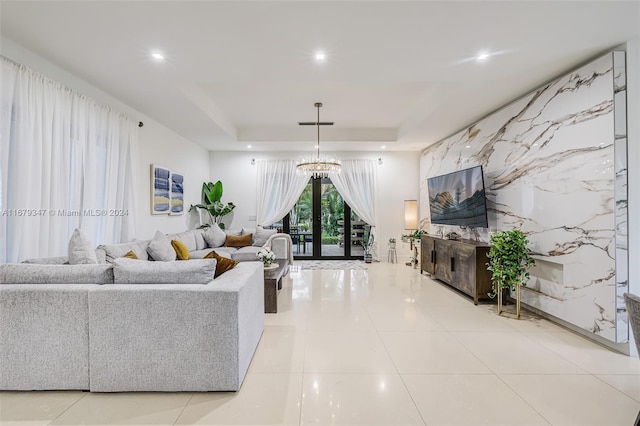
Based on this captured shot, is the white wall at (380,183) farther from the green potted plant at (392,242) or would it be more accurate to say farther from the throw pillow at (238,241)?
the throw pillow at (238,241)

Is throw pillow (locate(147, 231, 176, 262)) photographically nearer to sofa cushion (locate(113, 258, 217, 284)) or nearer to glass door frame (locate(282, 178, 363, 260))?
sofa cushion (locate(113, 258, 217, 284))

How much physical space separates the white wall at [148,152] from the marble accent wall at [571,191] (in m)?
5.12

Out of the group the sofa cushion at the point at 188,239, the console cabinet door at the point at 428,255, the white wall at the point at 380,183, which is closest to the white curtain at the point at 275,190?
the white wall at the point at 380,183

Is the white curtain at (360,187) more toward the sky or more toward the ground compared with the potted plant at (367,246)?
more toward the sky

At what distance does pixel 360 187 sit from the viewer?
7145 mm

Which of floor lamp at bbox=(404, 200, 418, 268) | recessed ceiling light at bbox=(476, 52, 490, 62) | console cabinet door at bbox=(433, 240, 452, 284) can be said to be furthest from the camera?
floor lamp at bbox=(404, 200, 418, 268)

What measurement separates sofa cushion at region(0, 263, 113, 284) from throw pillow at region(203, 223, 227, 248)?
3.80 metres

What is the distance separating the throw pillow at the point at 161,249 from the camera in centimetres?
386

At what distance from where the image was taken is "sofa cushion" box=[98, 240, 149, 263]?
3.16 m

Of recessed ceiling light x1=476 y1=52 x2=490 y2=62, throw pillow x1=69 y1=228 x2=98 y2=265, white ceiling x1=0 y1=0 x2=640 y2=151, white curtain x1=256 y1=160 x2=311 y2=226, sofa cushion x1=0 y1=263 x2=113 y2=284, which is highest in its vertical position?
recessed ceiling light x1=476 y1=52 x2=490 y2=62

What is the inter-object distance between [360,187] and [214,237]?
3.53 meters

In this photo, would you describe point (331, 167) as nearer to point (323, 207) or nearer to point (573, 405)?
point (323, 207)

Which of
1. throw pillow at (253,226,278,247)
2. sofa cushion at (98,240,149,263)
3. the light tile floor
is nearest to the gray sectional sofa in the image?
the light tile floor

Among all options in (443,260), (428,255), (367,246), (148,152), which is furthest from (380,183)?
(148,152)
